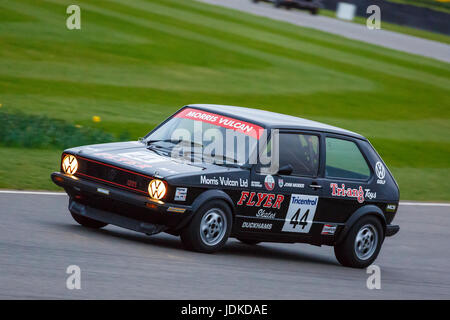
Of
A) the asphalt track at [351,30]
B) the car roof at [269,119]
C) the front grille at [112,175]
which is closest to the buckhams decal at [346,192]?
the car roof at [269,119]

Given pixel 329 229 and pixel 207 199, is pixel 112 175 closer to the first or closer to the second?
pixel 207 199

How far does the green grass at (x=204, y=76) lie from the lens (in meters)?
20.4

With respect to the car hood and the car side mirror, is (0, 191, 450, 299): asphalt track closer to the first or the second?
the car hood

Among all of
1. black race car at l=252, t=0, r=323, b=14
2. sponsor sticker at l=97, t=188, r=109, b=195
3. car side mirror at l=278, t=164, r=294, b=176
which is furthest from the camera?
black race car at l=252, t=0, r=323, b=14

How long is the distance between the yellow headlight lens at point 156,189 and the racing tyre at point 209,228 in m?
0.40

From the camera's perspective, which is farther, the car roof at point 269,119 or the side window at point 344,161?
the side window at point 344,161

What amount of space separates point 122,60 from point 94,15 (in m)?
6.32

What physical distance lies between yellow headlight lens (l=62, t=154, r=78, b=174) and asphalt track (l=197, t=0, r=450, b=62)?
107 ft

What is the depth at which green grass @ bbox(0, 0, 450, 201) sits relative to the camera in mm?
20359

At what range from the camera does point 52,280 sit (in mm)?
6914

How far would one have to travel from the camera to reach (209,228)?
8578mm

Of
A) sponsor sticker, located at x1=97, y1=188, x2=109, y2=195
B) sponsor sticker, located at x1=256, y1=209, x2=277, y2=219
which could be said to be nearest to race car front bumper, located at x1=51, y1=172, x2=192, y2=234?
sponsor sticker, located at x1=97, y1=188, x2=109, y2=195

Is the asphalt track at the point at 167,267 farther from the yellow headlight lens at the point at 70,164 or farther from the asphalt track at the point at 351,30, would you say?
the asphalt track at the point at 351,30

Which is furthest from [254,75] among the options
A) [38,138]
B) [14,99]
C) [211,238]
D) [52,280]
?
[52,280]
